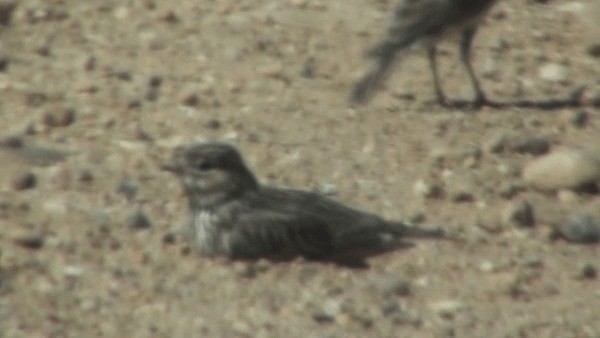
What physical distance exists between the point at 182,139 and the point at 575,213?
1958mm

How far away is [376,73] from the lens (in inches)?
477

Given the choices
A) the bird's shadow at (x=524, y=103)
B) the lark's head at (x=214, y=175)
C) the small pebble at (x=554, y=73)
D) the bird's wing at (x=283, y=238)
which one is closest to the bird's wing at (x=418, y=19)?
the bird's shadow at (x=524, y=103)

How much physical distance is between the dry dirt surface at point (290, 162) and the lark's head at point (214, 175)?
0.61 feet

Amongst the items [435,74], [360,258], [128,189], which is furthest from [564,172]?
[128,189]

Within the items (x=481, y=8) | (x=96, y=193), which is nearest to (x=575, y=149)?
(x=481, y=8)

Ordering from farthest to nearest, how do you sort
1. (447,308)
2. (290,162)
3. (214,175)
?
(290,162)
(214,175)
(447,308)

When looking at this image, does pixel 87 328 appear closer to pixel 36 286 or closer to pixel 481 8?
pixel 36 286

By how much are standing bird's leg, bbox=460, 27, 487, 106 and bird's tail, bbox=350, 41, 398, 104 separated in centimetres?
41

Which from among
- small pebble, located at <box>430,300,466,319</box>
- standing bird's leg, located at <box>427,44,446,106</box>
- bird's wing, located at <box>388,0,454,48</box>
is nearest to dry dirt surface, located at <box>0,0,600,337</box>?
small pebble, located at <box>430,300,466,319</box>

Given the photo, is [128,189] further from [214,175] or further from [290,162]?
[290,162]

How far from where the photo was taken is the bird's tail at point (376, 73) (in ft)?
39.0

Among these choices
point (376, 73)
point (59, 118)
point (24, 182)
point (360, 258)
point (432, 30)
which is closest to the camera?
point (360, 258)

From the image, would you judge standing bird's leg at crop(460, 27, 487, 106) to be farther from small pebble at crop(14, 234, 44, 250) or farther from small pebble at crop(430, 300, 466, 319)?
small pebble at crop(14, 234, 44, 250)

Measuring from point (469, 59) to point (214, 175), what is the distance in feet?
9.56
